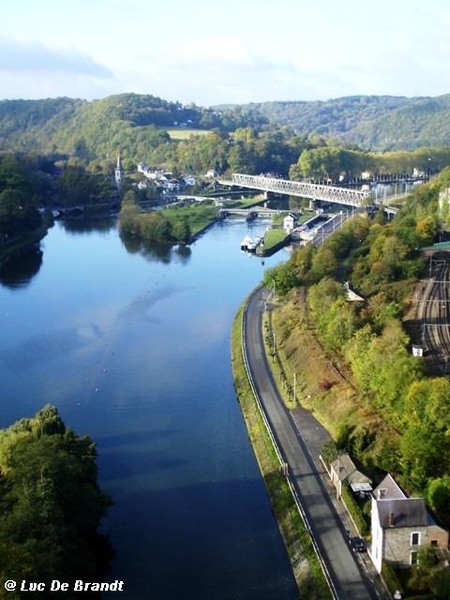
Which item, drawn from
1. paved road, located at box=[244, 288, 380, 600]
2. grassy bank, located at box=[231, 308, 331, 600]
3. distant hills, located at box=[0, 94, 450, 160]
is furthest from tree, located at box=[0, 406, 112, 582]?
distant hills, located at box=[0, 94, 450, 160]

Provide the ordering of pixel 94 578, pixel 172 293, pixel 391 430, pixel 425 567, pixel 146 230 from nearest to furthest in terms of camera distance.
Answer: pixel 425 567 → pixel 94 578 → pixel 391 430 → pixel 172 293 → pixel 146 230

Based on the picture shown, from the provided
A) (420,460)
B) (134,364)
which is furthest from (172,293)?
(420,460)

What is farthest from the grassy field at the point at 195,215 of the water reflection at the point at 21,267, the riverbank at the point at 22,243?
the water reflection at the point at 21,267

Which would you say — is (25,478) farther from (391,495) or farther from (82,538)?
(391,495)

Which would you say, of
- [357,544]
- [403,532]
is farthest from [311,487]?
[403,532]

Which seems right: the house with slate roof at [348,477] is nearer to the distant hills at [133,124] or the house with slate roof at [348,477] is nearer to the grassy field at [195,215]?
the grassy field at [195,215]

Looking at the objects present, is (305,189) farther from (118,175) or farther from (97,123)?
(97,123)
